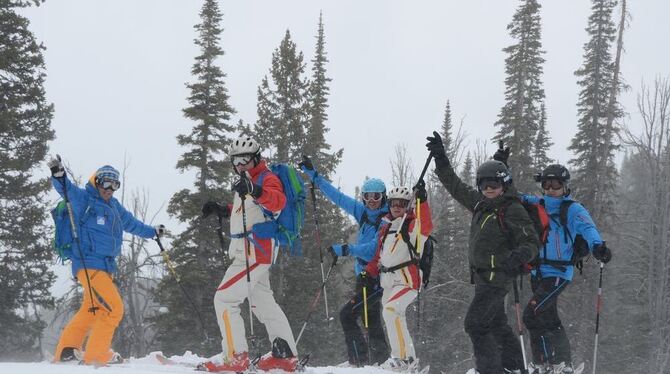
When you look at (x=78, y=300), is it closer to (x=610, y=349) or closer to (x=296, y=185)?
(x=296, y=185)

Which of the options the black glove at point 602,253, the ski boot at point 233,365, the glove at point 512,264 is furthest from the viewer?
the black glove at point 602,253

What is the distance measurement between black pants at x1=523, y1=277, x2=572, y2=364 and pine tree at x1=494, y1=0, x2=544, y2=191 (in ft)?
73.8

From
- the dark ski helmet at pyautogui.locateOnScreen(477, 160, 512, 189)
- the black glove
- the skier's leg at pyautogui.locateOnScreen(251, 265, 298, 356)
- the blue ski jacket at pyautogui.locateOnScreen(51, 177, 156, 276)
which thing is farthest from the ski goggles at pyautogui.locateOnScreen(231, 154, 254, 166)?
the black glove

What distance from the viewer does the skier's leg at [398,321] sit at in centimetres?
702

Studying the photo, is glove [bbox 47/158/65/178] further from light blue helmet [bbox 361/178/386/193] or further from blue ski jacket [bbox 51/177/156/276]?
light blue helmet [bbox 361/178/386/193]

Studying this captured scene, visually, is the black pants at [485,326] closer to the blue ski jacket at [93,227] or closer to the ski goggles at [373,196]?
the ski goggles at [373,196]

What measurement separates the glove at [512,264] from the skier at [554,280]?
4.24 feet

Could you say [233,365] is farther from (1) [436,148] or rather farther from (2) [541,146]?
(2) [541,146]

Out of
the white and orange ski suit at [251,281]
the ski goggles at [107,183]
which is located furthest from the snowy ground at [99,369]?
the ski goggles at [107,183]

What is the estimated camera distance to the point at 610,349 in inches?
1326

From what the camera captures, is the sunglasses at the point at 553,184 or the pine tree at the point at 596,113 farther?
the pine tree at the point at 596,113

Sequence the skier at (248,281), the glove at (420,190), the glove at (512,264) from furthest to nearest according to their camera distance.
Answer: the glove at (420,190)
the skier at (248,281)
the glove at (512,264)

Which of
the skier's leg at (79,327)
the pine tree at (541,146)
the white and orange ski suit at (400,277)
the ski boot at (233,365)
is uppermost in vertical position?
the pine tree at (541,146)

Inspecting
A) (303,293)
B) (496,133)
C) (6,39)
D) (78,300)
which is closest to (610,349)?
(496,133)
